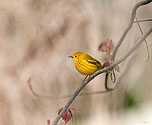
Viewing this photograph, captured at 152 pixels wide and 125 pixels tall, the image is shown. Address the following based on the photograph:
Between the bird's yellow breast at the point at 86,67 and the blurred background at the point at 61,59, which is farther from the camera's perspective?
the blurred background at the point at 61,59

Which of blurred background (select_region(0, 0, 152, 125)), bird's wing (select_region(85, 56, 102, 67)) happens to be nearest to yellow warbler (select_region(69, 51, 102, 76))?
bird's wing (select_region(85, 56, 102, 67))

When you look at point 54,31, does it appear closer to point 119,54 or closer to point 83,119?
point 119,54

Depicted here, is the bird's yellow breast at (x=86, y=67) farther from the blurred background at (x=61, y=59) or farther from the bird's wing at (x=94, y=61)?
the blurred background at (x=61, y=59)

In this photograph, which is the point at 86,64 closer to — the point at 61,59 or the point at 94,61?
the point at 94,61

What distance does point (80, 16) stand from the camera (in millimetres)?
2410

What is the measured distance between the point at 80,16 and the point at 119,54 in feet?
1.84

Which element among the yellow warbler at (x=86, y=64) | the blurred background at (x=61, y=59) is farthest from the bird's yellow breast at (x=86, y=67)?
the blurred background at (x=61, y=59)

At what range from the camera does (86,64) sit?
69.2 inches

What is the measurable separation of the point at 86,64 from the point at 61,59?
66cm

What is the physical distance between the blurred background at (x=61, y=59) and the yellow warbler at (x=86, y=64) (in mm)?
464

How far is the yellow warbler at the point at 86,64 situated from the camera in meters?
1.69

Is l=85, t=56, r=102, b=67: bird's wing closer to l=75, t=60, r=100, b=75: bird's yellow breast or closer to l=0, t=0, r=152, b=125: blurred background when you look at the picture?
l=75, t=60, r=100, b=75: bird's yellow breast

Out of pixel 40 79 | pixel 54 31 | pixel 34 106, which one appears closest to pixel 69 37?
pixel 54 31

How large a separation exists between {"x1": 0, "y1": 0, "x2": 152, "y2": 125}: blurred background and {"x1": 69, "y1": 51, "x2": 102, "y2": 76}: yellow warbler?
1.52 feet
